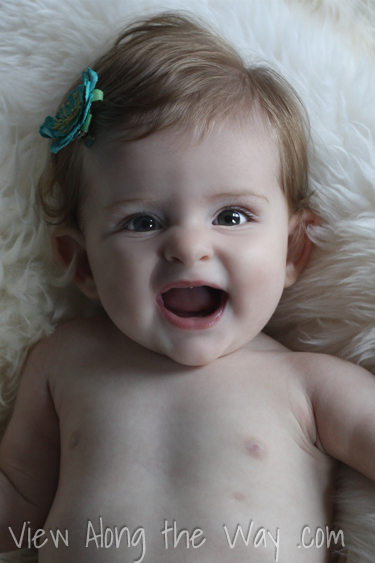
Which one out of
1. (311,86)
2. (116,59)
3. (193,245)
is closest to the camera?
(193,245)

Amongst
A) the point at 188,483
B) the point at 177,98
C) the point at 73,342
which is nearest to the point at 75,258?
the point at 73,342

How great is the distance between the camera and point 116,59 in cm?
116

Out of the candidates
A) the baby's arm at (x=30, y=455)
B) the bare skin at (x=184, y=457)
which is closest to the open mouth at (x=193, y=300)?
the bare skin at (x=184, y=457)

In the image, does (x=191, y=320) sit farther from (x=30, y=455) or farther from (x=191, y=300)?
(x=30, y=455)

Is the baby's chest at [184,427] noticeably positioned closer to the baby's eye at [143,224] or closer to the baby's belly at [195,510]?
the baby's belly at [195,510]

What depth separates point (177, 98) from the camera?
107 cm

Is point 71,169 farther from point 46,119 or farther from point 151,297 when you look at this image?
point 151,297

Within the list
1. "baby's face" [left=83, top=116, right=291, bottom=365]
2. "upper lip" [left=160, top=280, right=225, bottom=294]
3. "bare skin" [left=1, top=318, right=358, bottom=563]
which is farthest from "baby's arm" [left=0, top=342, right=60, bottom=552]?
"upper lip" [left=160, top=280, right=225, bottom=294]

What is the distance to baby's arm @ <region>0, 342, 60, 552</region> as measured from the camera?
3.95ft

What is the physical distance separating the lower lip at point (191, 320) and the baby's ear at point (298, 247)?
23cm

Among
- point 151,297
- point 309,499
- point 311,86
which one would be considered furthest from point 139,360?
point 311,86

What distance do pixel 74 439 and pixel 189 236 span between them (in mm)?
420

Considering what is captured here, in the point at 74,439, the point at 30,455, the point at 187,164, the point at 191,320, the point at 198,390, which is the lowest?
the point at 30,455

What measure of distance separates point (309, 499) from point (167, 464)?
0.24m
